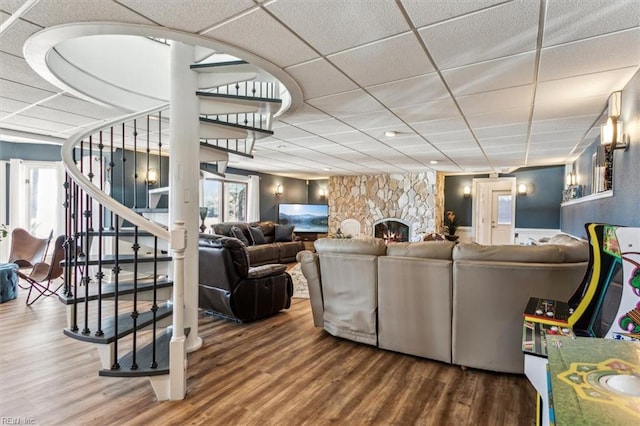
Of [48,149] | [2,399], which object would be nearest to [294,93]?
[2,399]

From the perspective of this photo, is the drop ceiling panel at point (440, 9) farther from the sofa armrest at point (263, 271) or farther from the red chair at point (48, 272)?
the red chair at point (48, 272)

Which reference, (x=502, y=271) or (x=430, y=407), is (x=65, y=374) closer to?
(x=430, y=407)

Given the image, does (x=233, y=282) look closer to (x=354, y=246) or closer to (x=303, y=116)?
(x=354, y=246)

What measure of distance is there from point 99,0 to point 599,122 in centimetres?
473

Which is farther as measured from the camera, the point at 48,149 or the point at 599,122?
the point at 48,149

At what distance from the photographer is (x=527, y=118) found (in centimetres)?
365

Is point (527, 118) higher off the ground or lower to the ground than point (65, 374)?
higher

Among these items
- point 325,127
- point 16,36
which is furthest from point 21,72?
point 325,127

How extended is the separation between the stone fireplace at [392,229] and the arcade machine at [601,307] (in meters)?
6.90

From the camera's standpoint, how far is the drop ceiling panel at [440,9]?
1.68 m

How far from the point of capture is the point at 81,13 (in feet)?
6.09

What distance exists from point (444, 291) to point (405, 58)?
1.77 metres

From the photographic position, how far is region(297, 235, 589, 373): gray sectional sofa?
7.55 ft

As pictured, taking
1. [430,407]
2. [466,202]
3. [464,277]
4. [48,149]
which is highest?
[48,149]
